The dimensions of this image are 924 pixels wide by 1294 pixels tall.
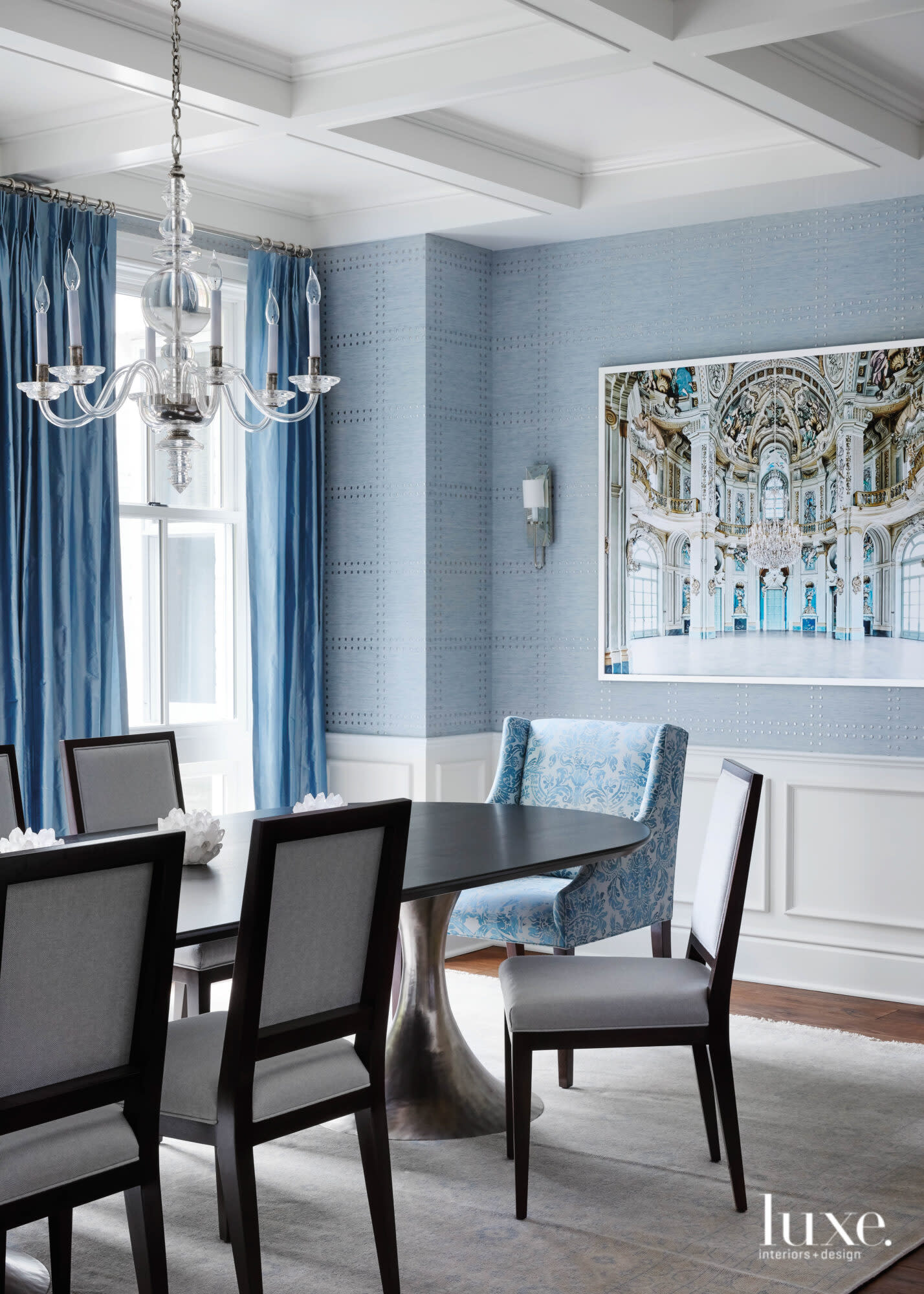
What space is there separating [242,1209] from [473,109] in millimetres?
3384

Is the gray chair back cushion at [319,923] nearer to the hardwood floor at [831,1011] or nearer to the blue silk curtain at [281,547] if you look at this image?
the hardwood floor at [831,1011]

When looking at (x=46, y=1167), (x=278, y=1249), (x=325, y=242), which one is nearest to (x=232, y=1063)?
(x=46, y=1167)

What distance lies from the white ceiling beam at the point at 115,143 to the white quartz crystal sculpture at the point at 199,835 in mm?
2154

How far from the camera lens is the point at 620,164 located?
5113mm

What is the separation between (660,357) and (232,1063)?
145 inches

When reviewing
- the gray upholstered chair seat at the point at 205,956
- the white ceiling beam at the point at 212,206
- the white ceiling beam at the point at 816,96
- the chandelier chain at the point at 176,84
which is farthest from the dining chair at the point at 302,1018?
the white ceiling beam at the point at 212,206

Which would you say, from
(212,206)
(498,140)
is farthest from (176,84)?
(212,206)

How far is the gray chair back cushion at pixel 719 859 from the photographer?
332cm

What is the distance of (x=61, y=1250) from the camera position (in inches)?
106

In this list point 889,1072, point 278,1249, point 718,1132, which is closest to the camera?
point 278,1249

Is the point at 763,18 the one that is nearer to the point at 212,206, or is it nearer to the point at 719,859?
the point at 719,859

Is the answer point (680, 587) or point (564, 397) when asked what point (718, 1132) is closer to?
point (680, 587)

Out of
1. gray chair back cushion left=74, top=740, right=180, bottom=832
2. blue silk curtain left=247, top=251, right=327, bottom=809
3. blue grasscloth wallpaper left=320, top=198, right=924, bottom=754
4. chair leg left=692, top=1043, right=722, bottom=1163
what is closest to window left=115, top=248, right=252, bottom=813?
blue silk curtain left=247, top=251, right=327, bottom=809

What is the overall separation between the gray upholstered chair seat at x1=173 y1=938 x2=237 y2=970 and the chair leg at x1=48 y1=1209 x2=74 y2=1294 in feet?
3.28
